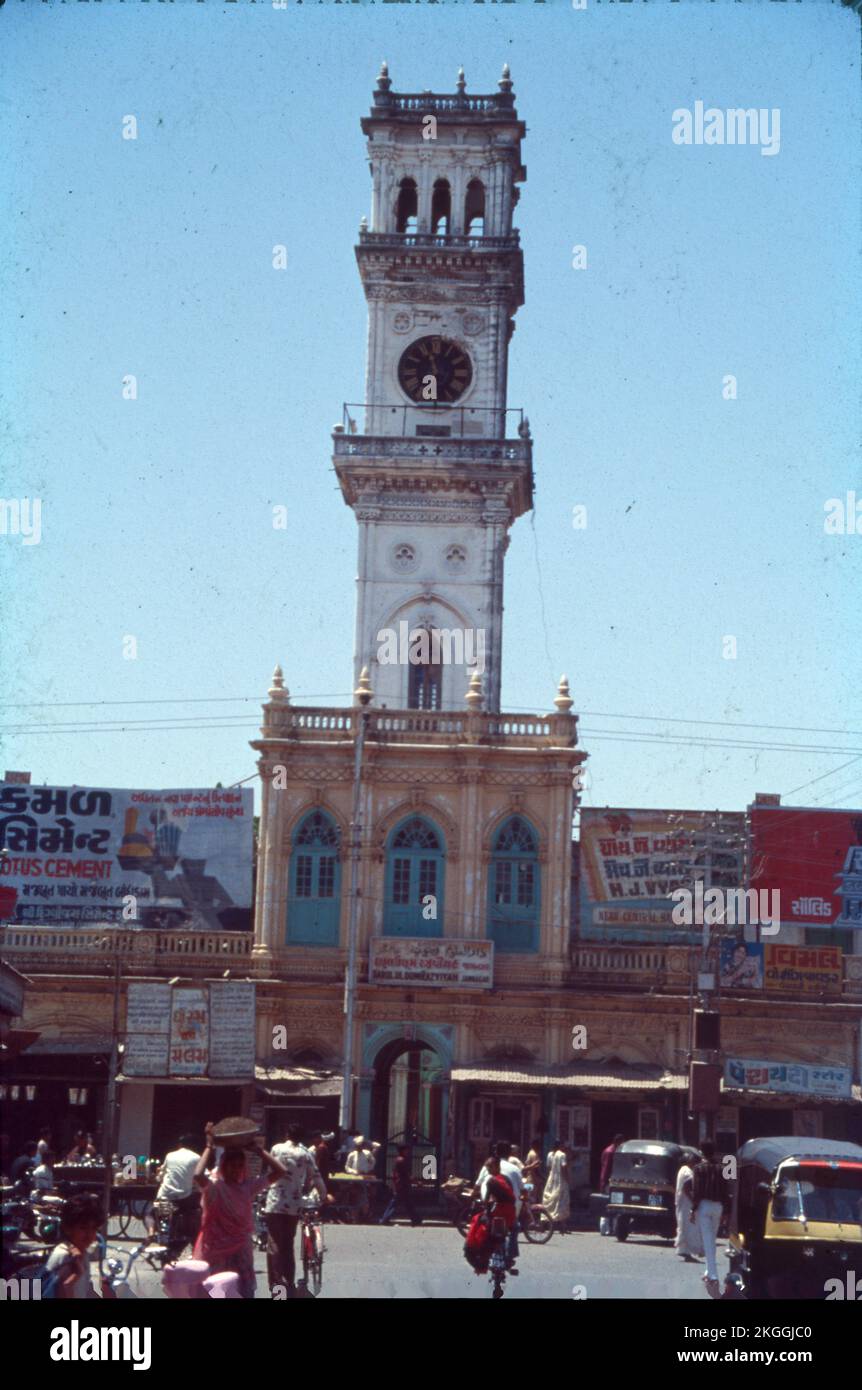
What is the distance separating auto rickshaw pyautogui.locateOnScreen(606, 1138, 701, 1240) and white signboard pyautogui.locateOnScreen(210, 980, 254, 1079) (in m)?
7.51

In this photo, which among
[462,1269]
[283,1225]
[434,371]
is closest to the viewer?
[283,1225]

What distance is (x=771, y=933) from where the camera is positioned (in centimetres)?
4547

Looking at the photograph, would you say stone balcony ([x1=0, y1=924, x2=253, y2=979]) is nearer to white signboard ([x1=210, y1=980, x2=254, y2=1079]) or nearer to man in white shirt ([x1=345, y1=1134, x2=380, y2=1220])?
white signboard ([x1=210, y1=980, x2=254, y2=1079])

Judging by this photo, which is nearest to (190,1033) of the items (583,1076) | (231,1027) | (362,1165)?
(231,1027)

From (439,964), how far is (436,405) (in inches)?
641

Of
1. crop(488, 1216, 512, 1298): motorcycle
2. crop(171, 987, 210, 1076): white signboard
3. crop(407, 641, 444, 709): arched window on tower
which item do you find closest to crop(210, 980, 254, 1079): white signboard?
crop(171, 987, 210, 1076): white signboard

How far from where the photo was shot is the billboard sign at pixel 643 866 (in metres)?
45.2

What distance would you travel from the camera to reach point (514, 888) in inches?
1780

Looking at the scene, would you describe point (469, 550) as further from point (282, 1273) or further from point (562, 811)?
point (282, 1273)

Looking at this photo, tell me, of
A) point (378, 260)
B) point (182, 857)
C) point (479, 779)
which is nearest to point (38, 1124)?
point (182, 857)

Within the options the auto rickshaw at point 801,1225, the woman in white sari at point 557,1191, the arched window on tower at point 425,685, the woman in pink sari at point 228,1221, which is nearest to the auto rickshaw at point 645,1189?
the woman in white sari at point 557,1191

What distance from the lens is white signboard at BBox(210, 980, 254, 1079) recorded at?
36.9 meters

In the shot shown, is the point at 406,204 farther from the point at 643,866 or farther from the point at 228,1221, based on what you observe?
the point at 228,1221
